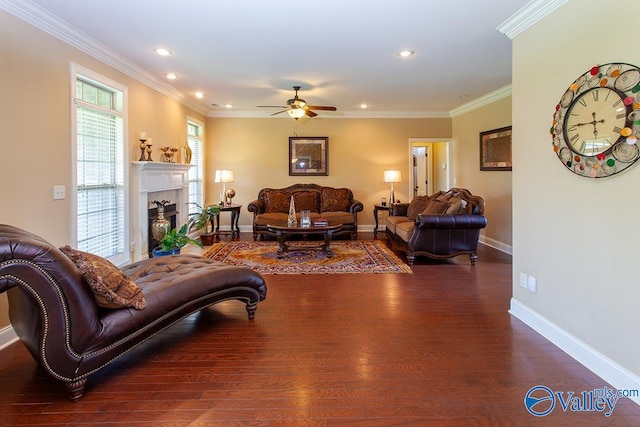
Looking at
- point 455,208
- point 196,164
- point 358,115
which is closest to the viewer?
point 455,208

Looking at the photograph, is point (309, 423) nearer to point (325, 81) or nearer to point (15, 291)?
point (15, 291)

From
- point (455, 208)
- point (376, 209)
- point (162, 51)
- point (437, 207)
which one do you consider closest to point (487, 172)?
point (437, 207)

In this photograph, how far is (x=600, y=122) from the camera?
2.09m

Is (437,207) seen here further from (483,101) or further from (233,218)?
(233,218)

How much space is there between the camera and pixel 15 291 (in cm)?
202

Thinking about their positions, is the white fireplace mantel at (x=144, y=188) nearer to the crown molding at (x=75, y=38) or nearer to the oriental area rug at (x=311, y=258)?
the oriental area rug at (x=311, y=258)

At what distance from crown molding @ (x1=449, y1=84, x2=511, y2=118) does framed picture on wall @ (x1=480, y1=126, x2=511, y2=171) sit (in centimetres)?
52

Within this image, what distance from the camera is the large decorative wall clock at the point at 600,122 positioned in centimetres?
190

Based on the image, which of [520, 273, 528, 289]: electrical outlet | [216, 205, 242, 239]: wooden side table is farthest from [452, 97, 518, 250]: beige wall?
[216, 205, 242, 239]: wooden side table

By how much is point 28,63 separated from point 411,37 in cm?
338

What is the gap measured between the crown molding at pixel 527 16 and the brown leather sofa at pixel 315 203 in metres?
4.11

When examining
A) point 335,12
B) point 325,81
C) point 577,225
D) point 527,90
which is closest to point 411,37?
point 335,12

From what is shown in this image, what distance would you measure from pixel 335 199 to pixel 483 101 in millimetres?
3238

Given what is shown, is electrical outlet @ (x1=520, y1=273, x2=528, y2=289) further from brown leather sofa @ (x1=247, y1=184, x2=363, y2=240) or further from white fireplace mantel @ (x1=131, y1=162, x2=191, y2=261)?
white fireplace mantel @ (x1=131, y1=162, x2=191, y2=261)
